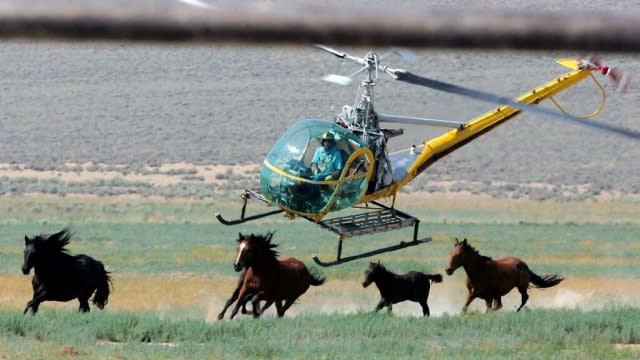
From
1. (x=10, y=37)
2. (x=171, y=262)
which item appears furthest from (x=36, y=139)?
(x=10, y=37)

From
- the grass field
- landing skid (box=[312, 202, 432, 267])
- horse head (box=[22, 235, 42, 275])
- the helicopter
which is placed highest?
the helicopter

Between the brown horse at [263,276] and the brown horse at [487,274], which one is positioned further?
the brown horse at [487,274]

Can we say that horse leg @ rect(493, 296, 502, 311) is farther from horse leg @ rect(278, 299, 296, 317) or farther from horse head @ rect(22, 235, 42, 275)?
horse head @ rect(22, 235, 42, 275)

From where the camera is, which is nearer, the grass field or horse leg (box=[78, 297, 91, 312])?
the grass field

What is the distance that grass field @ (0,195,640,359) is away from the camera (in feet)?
43.5

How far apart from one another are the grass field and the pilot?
63.1 inches

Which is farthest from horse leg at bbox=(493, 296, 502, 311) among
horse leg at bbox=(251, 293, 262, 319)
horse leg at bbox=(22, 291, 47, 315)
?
horse leg at bbox=(22, 291, 47, 315)

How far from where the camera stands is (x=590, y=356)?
1321cm

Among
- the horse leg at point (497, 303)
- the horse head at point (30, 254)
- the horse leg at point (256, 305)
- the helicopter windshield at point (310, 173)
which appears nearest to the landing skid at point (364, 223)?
the helicopter windshield at point (310, 173)

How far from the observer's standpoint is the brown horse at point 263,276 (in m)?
16.3

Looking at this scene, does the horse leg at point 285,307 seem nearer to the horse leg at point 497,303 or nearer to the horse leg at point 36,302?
the horse leg at point 36,302

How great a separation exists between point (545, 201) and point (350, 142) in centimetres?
3797

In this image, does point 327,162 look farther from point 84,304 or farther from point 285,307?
point 84,304

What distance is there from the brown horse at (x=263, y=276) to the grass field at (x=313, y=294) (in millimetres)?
787
